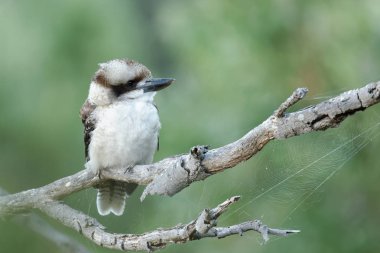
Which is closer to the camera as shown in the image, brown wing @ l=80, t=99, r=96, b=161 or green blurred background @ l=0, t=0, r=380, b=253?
green blurred background @ l=0, t=0, r=380, b=253

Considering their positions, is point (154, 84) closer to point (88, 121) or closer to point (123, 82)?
point (123, 82)

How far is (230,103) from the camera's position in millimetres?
3863

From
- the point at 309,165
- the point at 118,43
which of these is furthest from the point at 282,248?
the point at 118,43

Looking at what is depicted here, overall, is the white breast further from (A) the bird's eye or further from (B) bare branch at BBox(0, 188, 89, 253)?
(B) bare branch at BBox(0, 188, 89, 253)

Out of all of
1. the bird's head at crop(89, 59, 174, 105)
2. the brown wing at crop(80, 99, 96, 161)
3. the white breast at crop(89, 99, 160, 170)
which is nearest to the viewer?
the bird's head at crop(89, 59, 174, 105)

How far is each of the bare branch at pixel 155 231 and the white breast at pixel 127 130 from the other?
69cm

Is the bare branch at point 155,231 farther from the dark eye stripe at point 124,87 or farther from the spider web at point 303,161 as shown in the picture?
the dark eye stripe at point 124,87

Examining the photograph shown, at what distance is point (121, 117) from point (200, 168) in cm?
95

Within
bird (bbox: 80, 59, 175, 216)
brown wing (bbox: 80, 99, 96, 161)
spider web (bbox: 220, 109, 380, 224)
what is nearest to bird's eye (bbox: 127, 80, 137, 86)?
bird (bbox: 80, 59, 175, 216)

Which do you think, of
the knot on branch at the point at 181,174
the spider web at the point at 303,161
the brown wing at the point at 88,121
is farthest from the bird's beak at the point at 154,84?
the spider web at the point at 303,161

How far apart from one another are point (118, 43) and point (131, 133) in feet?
10.5

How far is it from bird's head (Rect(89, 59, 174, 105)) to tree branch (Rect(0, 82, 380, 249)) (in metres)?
0.52

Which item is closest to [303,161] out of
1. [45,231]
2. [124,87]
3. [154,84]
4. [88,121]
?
[45,231]

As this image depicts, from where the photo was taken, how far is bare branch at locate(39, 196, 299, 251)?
134 centimetres
